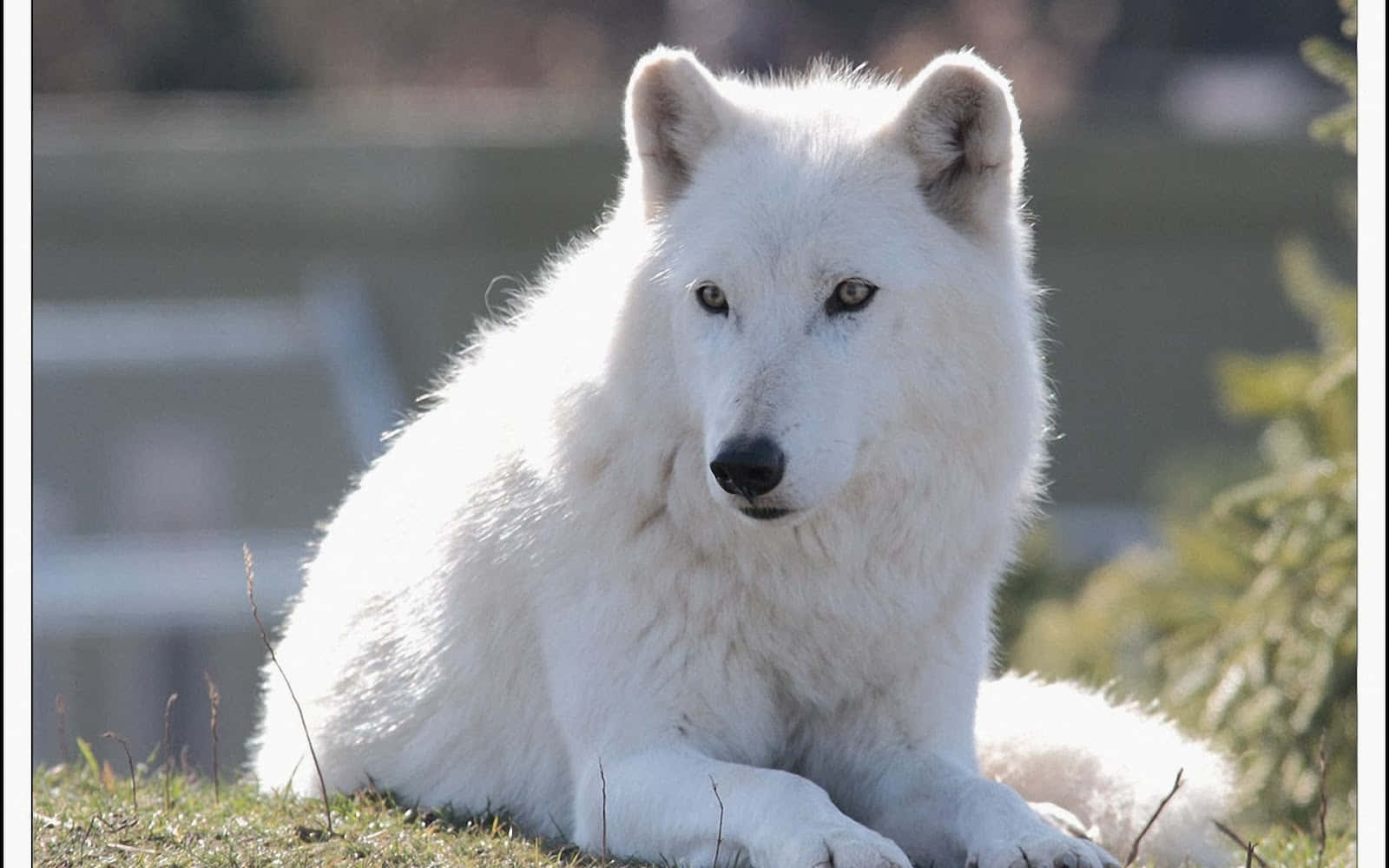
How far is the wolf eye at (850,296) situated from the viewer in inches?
161

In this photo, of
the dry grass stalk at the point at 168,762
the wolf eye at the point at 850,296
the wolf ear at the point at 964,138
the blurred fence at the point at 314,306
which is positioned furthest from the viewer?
the blurred fence at the point at 314,306

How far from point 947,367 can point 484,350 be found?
1.53 meters

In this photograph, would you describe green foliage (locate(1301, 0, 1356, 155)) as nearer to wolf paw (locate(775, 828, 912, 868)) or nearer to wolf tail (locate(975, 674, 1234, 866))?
wolf tail (locate(975, 674, 1234, 866))

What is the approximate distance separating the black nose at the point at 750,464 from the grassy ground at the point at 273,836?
92 cm

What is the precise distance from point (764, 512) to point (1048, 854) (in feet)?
3.16

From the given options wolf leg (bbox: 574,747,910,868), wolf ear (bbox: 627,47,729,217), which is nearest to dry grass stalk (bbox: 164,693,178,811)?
wolf leg (bbox: 574,747,910,868)

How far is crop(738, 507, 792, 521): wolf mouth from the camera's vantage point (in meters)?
3.84

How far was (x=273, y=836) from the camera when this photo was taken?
4.01 m

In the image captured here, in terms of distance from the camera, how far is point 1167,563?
7.41 metres

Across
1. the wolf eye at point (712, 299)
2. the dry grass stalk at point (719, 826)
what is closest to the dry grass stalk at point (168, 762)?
the dry grass stalk at point (719, 826)

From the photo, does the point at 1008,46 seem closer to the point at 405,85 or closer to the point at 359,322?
the point at 405,85

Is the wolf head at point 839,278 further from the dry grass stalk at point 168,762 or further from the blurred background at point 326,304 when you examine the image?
the blurred background at point 326,304

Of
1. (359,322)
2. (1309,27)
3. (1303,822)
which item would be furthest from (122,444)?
(1309,27)

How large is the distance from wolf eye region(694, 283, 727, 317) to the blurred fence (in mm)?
11741
